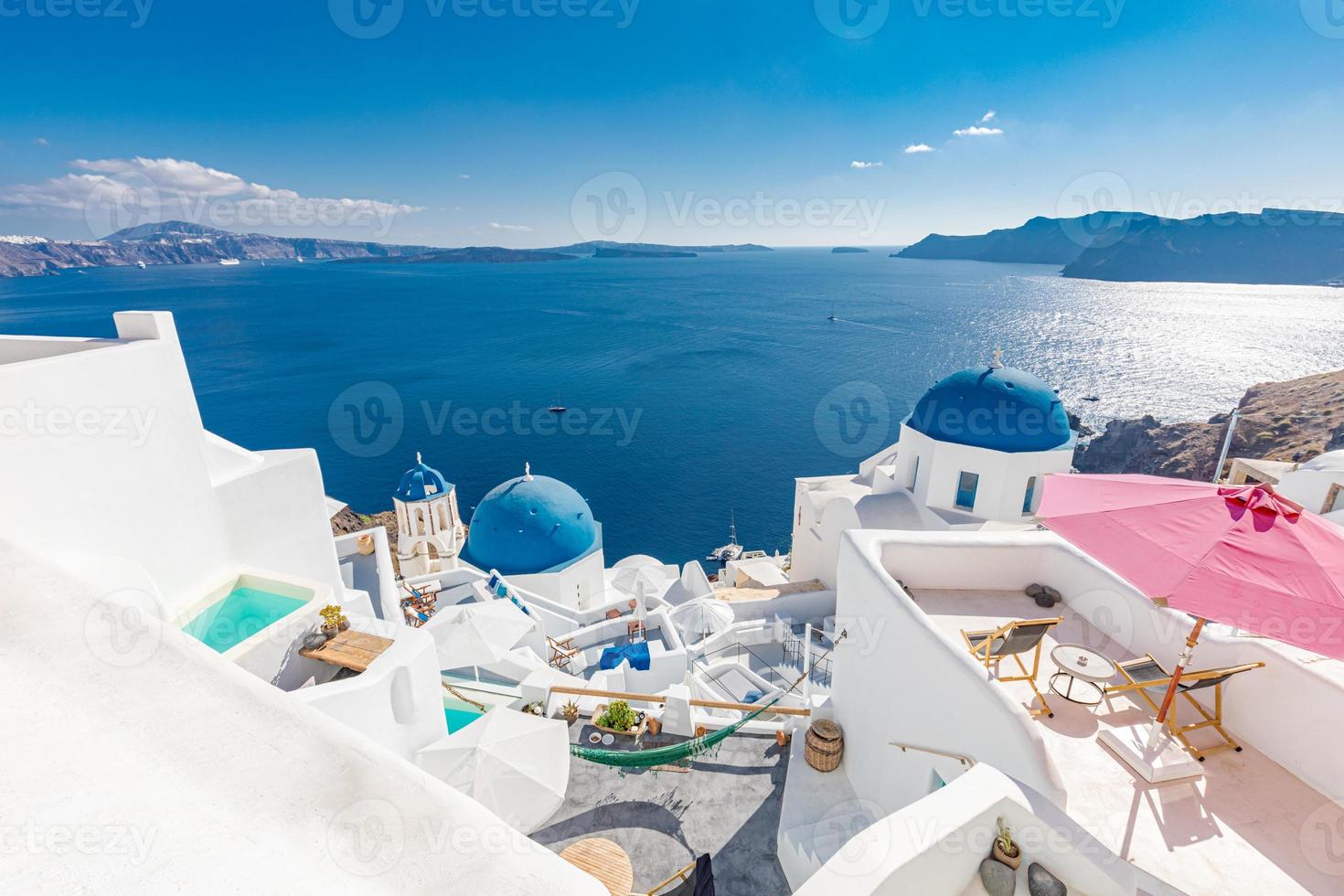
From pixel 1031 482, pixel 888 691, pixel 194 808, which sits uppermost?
pixel 194 808

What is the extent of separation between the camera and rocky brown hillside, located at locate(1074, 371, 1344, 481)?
4012cm

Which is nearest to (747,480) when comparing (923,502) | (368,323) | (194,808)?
(923,502)

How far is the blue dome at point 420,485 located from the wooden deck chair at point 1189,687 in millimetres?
24981

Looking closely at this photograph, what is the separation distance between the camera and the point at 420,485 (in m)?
25.5

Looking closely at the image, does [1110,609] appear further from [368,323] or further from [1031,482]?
[368,323]

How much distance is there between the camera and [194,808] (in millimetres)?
2326

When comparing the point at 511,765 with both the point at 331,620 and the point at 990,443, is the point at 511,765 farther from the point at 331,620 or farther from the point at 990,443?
the point at 990,443

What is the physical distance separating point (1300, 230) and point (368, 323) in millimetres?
256292

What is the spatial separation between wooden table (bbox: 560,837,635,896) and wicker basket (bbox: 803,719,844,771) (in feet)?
9.65

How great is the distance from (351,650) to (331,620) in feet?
1.93

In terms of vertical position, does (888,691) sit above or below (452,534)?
above

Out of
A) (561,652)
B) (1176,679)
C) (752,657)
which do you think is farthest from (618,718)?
(1176,679)

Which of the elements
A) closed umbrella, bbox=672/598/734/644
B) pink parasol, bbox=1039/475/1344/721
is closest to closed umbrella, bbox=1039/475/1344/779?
pink parasol, bbox=1039/475/1344/721

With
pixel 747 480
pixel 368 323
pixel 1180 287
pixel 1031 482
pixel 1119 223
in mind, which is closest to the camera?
pixel 1031 482
